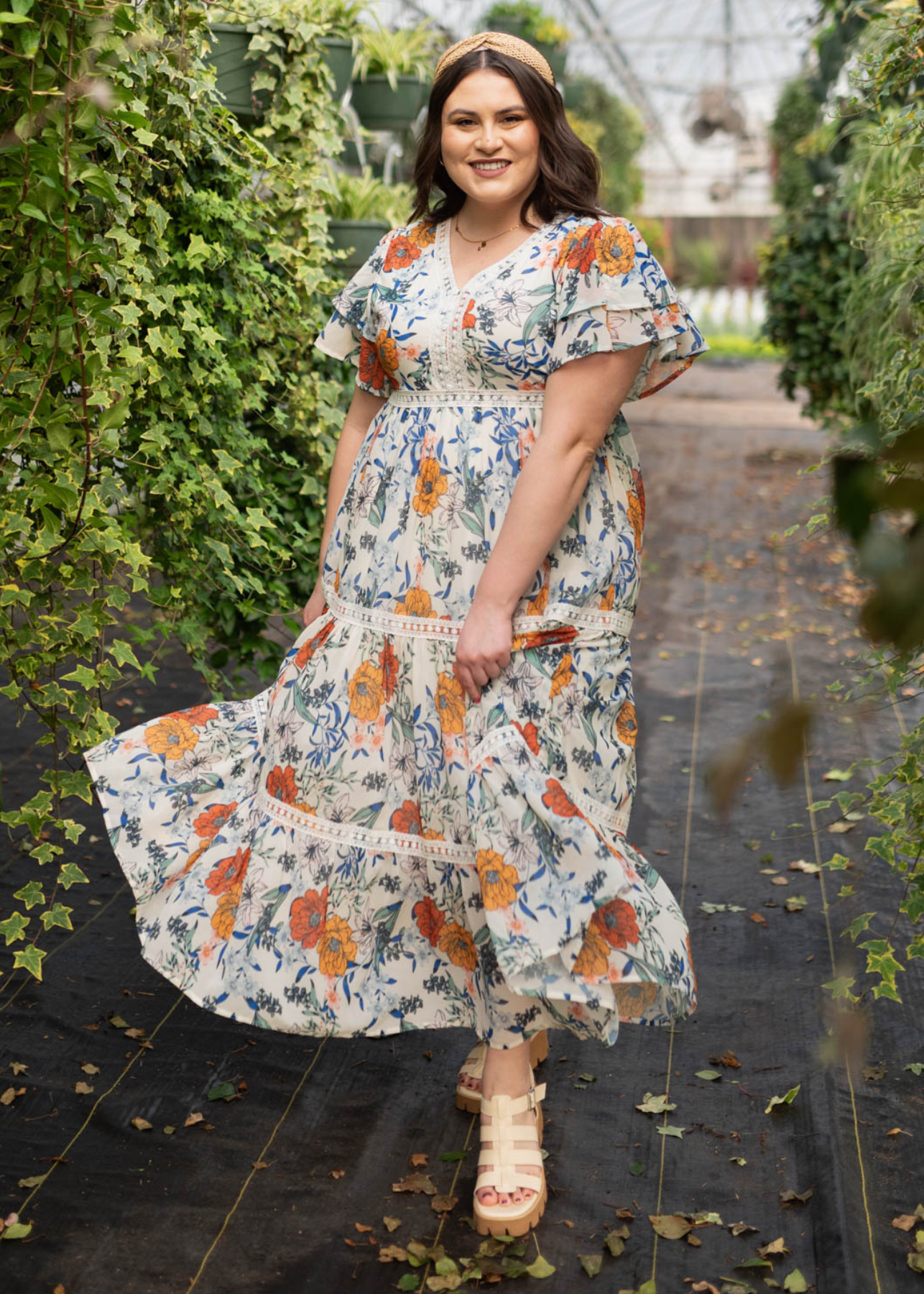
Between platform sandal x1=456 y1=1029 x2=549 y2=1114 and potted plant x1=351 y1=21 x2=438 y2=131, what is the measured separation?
2954 millimetres

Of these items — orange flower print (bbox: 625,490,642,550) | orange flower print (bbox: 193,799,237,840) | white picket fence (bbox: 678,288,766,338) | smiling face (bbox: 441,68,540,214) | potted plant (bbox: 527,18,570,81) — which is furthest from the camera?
white picket fence (bbox: 678,288,766,338)

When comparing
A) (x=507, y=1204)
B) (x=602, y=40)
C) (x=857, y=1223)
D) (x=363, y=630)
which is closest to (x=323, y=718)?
(x=363, y=630)

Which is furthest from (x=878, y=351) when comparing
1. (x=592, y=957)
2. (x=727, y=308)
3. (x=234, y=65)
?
(x=727, y=308)

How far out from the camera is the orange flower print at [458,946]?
1.88 meters

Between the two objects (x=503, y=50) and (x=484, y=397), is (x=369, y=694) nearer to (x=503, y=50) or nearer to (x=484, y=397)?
(x=484, y=397)

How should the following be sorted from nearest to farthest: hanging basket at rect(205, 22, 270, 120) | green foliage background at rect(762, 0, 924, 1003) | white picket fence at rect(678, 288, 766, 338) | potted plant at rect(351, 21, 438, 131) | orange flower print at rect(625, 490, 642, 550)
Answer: green foliage background at rect(762, 0, 924, 1003) < orange flower print at rect(625, 490, 642, 550) < hanging basket at rect(205, 22, 270, 120) < potted plant at rect(351, 21, 438, 131) < white picket fence at rect(678, 288, 766, 338)

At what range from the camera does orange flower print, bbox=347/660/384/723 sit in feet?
6.20

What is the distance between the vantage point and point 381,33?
401 cm

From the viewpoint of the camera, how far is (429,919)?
1897 millimetres

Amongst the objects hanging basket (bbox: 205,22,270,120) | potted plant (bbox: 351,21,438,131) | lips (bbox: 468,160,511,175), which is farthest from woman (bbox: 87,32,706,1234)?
potted plant (bbox: 351,21,438,131)

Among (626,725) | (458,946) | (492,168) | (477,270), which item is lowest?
(458,946)

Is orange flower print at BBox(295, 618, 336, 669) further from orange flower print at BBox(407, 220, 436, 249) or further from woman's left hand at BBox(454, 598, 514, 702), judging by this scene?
orange flower print at BBox(407, 220, 436, 249)

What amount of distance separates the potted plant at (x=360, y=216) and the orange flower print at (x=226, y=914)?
222 centimetres

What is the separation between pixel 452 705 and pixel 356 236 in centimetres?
234
